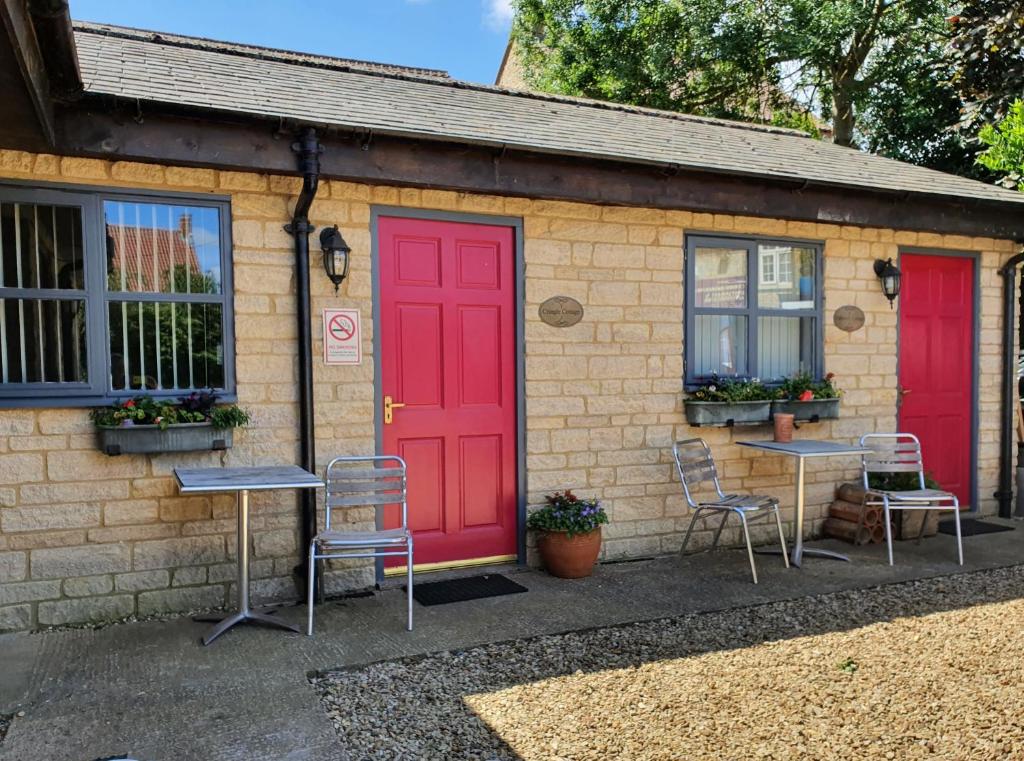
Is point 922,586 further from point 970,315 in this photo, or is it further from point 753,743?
point 970,315

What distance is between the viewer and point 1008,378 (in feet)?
24.5

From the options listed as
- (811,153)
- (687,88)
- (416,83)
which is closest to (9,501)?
(416,83)

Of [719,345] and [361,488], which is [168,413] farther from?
[719,345]

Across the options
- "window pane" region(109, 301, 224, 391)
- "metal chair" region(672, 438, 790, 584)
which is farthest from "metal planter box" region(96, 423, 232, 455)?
"metal chair" region(672, 438, 790, 584)

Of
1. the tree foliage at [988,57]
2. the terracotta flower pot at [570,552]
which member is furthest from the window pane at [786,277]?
the tree foliage at [988,57]

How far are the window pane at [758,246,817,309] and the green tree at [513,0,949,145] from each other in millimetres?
7356

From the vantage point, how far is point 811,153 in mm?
7391

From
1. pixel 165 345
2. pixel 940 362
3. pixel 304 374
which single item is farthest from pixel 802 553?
pixel 165 345

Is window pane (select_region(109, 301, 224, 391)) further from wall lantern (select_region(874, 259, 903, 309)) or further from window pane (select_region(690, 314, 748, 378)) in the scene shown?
wall lantern (select_region(874, 259, 903, 309))

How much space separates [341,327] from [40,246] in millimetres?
1658

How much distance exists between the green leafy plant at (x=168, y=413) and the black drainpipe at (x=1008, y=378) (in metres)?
6.76

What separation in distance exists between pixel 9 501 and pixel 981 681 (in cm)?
491

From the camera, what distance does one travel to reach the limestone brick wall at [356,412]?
4.32m

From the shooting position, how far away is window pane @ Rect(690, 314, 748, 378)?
6188mm
